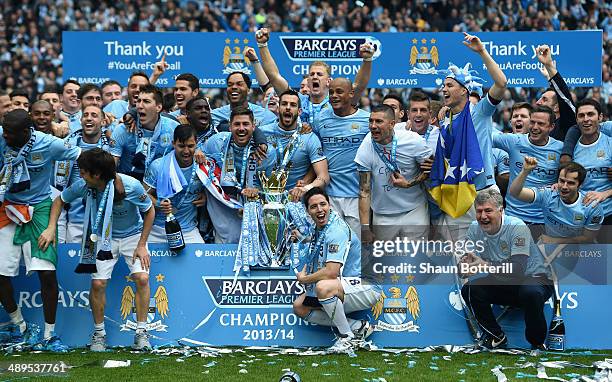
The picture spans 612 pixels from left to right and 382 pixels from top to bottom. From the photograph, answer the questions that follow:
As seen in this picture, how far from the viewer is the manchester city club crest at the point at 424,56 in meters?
12.7

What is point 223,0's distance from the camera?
28516mm

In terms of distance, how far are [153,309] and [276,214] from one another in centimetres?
155

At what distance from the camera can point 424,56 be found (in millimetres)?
12727

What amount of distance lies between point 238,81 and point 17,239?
300 centimetres

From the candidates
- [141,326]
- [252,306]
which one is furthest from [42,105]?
[252,306]

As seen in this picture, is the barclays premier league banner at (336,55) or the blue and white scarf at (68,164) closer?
the blue and white scarf at (68,164)

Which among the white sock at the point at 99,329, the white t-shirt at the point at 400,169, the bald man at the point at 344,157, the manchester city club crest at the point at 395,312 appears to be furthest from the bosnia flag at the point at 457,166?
the white sock at the point at 99,329

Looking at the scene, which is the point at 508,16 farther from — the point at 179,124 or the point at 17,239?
the point at 17,239

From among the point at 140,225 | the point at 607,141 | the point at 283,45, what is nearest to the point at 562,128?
the point at 607,141

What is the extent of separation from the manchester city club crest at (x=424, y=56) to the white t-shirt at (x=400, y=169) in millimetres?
2195

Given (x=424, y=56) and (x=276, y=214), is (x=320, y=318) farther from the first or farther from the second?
(x=424, y=56)

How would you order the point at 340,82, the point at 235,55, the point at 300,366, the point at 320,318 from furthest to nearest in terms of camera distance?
the point at 235,55
the point at 340,82
the point at 320,318
the point at 300,366

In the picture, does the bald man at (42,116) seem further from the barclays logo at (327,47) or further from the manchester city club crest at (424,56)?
the manchester city club crest at (424,56)

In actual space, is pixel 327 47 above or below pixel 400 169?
above
